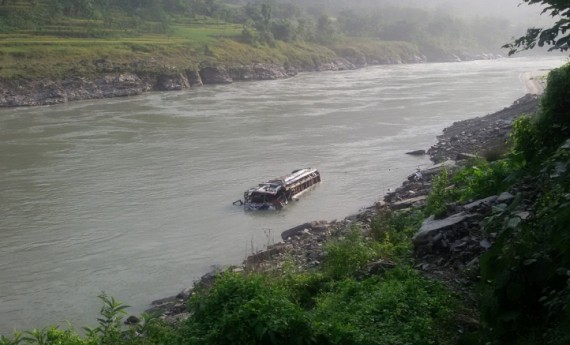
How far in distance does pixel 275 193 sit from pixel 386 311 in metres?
12.6

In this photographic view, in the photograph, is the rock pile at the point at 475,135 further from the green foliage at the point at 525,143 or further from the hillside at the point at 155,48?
the hillside at the point at 155,48

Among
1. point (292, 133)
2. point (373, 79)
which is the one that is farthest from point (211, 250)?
point (373, 79)

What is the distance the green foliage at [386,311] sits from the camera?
238 inches

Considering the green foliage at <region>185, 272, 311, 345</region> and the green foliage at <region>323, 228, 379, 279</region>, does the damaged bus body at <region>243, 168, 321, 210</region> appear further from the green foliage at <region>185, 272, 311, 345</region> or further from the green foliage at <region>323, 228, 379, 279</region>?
the green foliage at <region>185, 272, 311, 345</region>

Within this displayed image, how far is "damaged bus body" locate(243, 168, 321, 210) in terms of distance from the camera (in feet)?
62.8

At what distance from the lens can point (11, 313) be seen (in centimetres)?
1233

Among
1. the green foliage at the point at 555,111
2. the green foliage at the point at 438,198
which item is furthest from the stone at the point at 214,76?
the green foliage at the point at 555,111

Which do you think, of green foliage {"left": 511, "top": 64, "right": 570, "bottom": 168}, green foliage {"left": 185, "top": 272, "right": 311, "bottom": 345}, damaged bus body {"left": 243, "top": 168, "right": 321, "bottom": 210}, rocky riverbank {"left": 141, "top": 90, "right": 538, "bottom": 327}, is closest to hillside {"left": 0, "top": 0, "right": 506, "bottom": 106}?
damaged bus body {"left": 243, "top": 168, "right": 321, "bottom": 210}

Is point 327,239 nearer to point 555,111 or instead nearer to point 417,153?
point 555,111

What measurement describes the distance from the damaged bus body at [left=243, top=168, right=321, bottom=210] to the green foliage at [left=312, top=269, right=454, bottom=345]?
36.4 feet

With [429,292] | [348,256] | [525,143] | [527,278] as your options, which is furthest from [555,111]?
[527,278]

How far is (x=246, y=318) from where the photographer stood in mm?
5891

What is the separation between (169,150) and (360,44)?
69.2 m

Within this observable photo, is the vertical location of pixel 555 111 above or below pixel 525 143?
above
